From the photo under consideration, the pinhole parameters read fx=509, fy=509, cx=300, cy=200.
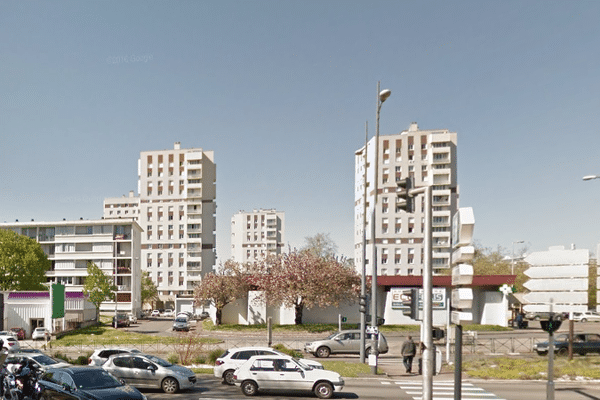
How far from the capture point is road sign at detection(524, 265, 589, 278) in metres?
8.82

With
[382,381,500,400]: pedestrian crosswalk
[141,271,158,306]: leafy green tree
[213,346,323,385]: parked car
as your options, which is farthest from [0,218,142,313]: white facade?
[382,381,500,400]: pedestrian crosswalk

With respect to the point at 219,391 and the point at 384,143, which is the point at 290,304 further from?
the point at 384,143

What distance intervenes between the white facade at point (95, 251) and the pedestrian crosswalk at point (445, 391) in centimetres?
7084

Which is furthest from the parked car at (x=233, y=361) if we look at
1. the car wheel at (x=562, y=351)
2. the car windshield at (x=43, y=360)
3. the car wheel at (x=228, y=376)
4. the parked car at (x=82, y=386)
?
the car wheel at (x=562, y=351)

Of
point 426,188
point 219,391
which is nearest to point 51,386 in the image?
point 219,391

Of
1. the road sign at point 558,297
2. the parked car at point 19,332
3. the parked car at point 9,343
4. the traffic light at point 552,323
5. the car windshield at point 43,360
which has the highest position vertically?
the road sign at point 558,297

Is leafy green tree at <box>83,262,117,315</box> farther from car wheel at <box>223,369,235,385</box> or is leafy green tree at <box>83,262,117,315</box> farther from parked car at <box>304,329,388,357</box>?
car wheel at <box>223,369,235,385</box>

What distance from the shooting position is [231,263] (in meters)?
57.2

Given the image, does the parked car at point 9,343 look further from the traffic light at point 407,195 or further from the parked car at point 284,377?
the traffic light at point 407,195

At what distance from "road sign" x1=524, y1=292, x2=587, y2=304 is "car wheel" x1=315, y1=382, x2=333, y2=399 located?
10.7m

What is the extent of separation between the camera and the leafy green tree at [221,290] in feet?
172

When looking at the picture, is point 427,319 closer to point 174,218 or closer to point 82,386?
point 82,386

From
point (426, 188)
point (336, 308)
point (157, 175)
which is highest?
point (157, 175)

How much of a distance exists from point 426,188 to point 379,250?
8815 cm
